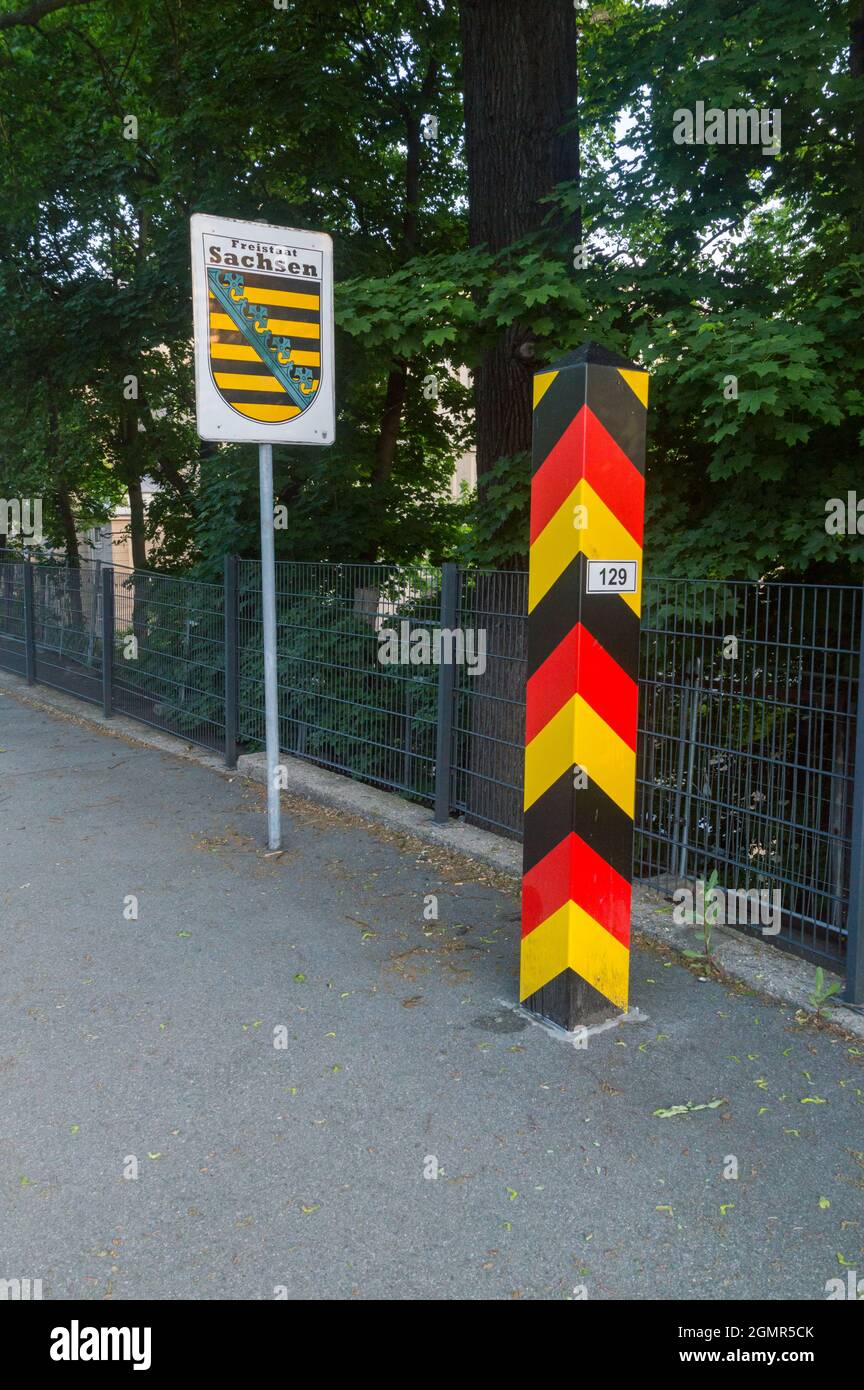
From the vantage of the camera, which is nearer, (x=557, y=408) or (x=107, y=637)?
(x=557, y=408)

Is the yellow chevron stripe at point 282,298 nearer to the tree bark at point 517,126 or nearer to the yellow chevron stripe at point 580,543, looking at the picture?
the tree bark at point 517,126

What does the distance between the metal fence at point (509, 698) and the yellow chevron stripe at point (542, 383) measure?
1222mm

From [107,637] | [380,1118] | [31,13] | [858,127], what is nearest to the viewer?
[380,1118]

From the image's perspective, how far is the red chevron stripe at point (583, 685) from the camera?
3.79 metres

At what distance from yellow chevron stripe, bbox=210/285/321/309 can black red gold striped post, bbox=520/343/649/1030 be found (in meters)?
2.57

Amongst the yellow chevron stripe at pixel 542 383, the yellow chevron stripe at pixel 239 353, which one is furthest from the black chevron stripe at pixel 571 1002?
the yellow chevron stripe at pixel 239 353

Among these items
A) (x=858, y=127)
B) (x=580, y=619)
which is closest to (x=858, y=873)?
(x=580, y=619)

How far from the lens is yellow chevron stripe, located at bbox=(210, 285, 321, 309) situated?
584 cm

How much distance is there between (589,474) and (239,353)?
2843 mm

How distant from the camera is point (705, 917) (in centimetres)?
472

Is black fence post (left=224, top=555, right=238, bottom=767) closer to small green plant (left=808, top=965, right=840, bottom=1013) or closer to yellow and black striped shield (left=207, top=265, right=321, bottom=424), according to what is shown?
yellow and black striped shield (left=207, top=265, right=321, bottom=424)

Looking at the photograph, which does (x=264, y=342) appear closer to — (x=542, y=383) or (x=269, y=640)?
(x=269, y=640)

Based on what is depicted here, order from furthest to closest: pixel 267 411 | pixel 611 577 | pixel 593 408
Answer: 1. pixel 267 411
2. pixel 611 577
3. pixel 593 408

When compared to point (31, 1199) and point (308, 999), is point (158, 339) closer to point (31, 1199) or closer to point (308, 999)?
point (308, 999)
